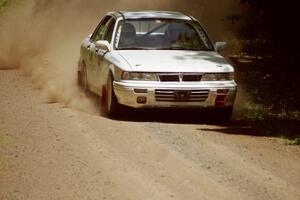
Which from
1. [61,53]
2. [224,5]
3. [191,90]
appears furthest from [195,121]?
[224,5]

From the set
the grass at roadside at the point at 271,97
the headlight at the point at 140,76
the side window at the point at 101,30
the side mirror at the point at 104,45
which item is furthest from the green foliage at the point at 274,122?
the side window at the point at 101,30

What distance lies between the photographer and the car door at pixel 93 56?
12.9 meters

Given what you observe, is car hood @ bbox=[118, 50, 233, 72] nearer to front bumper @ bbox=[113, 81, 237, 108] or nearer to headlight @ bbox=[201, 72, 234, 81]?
headlight @ bbox=[201, 72, 234, 81]

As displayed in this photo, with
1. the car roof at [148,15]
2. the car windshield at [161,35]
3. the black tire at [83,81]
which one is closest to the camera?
the car windshield at [161,35]

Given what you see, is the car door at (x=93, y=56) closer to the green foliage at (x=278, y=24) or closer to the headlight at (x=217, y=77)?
the headlight at (x=217, y=77)

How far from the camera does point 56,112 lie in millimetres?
11883

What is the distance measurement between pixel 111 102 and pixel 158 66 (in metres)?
0.91

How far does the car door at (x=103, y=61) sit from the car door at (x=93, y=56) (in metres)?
0.19

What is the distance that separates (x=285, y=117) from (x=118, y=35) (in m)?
3.07

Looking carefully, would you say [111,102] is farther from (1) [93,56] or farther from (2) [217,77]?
(1) [93,56]

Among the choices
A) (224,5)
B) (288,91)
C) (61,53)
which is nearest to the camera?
(288,91)

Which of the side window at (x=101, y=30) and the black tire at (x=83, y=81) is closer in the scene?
the side window at (x=101, y=30)

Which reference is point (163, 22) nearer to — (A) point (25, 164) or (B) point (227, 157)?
(B) point (227, 157)

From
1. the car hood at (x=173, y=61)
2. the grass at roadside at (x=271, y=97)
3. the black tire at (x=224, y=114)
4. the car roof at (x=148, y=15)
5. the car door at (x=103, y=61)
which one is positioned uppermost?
the car roof at (x=148, y=15)
